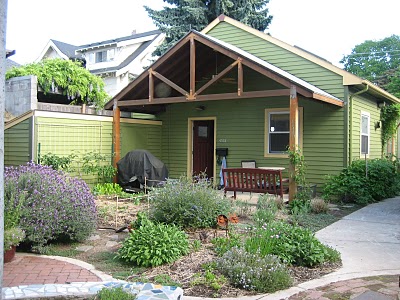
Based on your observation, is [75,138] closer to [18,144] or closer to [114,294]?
[18,144]

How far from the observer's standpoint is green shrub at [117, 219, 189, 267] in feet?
15.6

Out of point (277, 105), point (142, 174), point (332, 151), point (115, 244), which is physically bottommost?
point (115, 244)

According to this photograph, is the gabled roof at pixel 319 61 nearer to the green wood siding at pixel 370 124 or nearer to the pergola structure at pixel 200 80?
the green wood siding at pixel 370 124

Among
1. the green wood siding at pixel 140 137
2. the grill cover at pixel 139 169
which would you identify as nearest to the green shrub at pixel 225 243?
the grill cover at pixel 139 169

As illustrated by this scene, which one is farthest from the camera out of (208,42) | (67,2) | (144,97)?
(144,97)

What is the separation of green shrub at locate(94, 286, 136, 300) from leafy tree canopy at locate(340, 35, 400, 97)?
4294cm

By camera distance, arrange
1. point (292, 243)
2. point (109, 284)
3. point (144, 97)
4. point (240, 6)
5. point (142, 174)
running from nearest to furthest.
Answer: point (109, 284) < point (292, 243) < point (142, 174) < point (144, 97) < point (240, 6)

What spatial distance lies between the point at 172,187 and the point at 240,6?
578 inches

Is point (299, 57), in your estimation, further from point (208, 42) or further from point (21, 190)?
point (21, 190)

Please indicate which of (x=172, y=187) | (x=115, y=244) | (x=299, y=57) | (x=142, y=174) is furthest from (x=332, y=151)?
(x=115, y=244)

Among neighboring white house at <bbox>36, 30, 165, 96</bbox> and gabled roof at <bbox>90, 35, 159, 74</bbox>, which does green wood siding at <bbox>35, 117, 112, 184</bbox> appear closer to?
neighboring white house at <bbox>36, 30, 165, 96</bbox>

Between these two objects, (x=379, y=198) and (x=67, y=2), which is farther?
(x=379, y=198)

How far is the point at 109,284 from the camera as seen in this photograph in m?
3.81

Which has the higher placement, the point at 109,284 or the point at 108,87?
the point at 108,87
